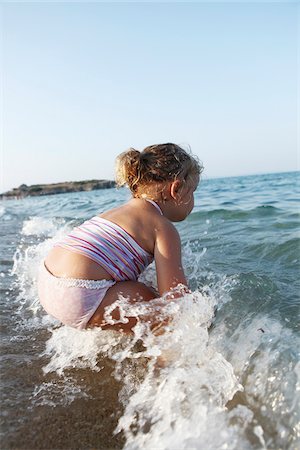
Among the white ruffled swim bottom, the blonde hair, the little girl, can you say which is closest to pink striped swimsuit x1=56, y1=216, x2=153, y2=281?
the little girl

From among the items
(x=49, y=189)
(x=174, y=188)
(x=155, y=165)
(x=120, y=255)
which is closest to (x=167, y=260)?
(x=120, y=255)

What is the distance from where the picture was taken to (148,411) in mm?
1842

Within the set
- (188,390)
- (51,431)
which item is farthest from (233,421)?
(51,431)

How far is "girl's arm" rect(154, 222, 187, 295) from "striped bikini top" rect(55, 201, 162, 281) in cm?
15

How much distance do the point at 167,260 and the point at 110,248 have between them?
0.36 metres

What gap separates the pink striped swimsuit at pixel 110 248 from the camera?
8.00ft

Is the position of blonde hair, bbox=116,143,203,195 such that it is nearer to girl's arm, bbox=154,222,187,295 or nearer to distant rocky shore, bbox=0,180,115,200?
girl's arm, bbox=154,222,187,295

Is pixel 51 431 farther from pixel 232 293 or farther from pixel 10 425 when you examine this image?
pixel 232 293

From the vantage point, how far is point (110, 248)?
8.06 ft

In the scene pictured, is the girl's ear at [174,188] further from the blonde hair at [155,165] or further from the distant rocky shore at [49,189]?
the distant rocky shore at [49,189]

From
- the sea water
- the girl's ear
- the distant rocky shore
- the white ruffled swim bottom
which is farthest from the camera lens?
the distant rocky shore

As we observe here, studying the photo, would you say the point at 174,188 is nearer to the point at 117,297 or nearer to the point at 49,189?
the point at 117,297

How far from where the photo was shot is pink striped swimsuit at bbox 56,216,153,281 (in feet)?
8.00

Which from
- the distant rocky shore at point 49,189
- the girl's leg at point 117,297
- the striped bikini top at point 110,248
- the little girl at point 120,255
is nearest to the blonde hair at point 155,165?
the little girl at point 120,255
